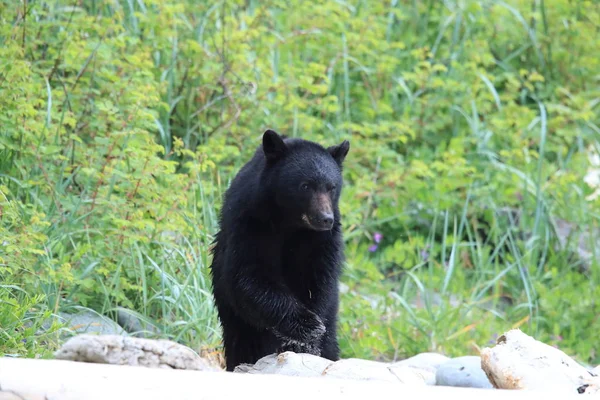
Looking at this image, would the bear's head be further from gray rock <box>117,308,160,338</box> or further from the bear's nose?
gray rock <box>117,308,160,338</box>

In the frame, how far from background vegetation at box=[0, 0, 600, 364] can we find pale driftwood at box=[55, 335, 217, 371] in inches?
44.8

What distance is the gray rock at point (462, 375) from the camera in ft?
16.0

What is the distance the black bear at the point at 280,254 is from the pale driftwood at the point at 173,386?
5.29 feet

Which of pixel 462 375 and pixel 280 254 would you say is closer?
pixel 462 375

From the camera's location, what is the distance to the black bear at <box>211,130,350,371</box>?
4.98 meters

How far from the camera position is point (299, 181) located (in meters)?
5.11

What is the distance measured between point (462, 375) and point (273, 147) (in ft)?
5.12

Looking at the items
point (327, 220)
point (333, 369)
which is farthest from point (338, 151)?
point (333, 369)

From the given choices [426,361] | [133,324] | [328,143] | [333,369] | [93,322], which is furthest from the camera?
[328,143]

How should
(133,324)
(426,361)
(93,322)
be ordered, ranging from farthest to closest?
(426,361) → (133,324) → (93,322)

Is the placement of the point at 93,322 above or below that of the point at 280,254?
below

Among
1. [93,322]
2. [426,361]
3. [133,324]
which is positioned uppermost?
[93,322]

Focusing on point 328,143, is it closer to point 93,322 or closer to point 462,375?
point 93,322

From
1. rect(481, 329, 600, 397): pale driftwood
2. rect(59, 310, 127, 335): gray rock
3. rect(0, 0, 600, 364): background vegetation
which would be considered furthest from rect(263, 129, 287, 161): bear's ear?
rect(481, 329, 600, 397): pale driftwood
